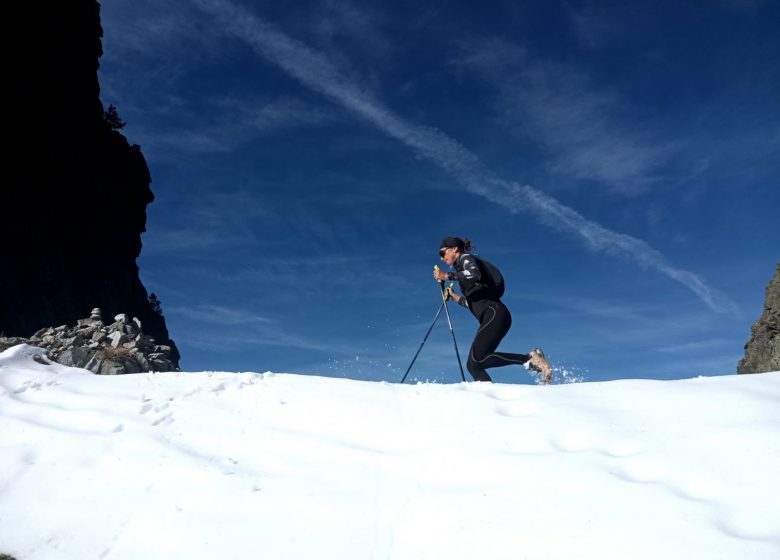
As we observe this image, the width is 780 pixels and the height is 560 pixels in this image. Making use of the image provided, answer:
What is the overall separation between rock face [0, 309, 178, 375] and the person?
28.9 feet

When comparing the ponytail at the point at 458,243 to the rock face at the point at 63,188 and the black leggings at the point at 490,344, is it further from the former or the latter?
the rock face at the point at 63,188

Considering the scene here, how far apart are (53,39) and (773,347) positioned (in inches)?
2012

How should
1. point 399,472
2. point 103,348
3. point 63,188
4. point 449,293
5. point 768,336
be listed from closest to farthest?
point 399,472
point 449,293
point 103,348
point 768,336
point 63,188

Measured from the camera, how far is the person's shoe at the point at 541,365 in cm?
862

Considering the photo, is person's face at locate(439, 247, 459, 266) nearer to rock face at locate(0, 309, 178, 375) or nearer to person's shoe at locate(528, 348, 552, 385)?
person's shoe at locate(528, 348, 552, 385)

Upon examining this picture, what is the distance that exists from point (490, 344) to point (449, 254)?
1850 millimetres

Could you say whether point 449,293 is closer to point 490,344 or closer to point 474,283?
point 474,283

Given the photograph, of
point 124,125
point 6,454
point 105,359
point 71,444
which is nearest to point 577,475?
point 71,444

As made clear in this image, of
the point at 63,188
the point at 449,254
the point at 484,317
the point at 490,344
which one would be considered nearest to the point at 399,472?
the point at 490,344

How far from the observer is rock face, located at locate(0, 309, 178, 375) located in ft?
43.8

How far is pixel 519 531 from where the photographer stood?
13.7 feet

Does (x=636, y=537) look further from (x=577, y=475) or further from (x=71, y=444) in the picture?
(x=71, y=444)

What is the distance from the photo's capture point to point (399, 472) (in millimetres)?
5113

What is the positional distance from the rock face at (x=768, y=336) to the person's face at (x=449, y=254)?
40.4ft
